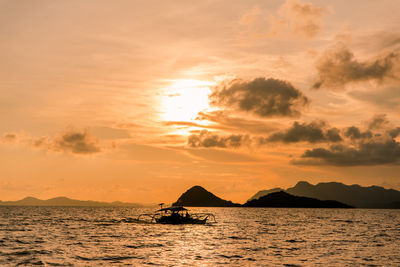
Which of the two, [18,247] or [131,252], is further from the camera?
[18,247]

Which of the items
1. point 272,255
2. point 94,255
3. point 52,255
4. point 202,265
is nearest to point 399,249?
point 272,255

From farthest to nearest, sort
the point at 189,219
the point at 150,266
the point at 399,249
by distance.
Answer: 1. the point at 189,219
2. the point at 399,249
3. the point at 150,266

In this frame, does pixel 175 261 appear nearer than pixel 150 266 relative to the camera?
No

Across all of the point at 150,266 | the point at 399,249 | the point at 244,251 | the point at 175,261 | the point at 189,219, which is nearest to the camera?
the point at 150,266

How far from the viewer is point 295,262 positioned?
45125mm

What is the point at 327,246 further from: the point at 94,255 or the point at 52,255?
the point at 52,255

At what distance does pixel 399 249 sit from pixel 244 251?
83.6 feet

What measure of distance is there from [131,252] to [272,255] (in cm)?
1841

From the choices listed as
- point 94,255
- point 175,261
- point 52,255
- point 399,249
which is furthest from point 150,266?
point 399,249

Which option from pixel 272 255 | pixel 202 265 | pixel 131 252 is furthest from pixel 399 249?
pixel 131 252

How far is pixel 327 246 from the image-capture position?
2440 inches

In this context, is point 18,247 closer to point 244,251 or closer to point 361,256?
point 244,251

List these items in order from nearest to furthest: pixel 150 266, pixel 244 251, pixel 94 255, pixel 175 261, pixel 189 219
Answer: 1. pixel 150 266
2. pixel 175 261
3. pixel 94 255
4. pixel 244 251
5. pixel 189 219

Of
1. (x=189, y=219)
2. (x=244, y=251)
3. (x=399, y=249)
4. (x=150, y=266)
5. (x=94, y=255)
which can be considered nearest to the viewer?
(x=150, y=266)
